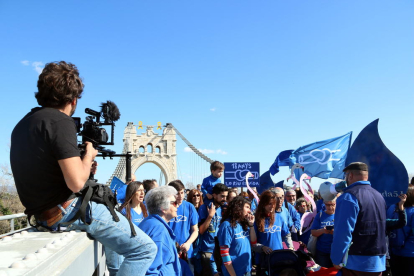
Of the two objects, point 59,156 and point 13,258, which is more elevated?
point 59,156

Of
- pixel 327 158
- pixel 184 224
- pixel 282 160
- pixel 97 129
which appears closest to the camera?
pixel 97 129

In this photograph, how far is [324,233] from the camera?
3951 millimetres

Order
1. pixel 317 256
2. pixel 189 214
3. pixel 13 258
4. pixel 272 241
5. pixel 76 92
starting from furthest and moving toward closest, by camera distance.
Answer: pixel 189 214, pixel 272 241, pixel 317 256, pixel 76 92, pixel 13 258

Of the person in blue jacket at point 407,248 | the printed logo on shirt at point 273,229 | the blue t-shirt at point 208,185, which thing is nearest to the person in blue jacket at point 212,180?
the blue t-shirt at point 208,185

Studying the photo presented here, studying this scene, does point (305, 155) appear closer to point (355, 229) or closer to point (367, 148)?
point (367, 148)

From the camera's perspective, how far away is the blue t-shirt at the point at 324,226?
12.8 ft

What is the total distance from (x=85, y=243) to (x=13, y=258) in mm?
449

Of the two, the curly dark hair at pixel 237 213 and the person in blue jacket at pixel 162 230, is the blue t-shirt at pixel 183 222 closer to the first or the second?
the curly dark hair at pixel 237 213

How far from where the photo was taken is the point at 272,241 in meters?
4.18

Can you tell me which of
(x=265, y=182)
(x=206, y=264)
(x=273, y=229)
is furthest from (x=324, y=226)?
(x=265, y=182)

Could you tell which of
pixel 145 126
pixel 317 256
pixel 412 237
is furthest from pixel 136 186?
pixel 145 126

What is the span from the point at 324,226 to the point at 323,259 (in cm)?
41

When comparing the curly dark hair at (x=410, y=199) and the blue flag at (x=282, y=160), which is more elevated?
the blue flag at (x=282, y=160)

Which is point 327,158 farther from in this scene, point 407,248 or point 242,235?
point 242,235
